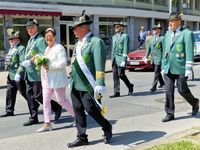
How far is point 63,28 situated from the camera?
2348 centimetres

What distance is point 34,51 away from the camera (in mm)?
6898

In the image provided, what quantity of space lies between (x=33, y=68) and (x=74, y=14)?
17.1 m

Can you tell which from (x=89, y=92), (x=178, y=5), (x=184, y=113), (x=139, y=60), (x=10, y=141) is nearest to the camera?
(x=89, y=92)

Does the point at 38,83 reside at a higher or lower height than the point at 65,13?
lower

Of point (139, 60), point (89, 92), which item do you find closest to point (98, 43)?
point (89, 92)

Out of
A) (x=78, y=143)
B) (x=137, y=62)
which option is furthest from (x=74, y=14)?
(x=78, y=143)

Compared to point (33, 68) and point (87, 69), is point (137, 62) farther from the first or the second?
point (87, 69)

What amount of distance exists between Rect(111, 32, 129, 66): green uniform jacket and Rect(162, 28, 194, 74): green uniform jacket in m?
2.91

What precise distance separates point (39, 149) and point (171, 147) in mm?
1881

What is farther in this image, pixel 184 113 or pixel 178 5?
pixel 178 5

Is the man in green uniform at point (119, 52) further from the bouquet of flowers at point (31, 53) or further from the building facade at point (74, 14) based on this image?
the building facade at point (74, 14)

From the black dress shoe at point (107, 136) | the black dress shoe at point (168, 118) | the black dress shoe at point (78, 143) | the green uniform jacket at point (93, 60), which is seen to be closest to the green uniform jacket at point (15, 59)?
the green uniform jacket at point (93, 60)

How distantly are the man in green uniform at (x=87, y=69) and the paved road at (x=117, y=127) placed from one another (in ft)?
1.41

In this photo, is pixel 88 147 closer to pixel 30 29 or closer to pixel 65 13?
pixel 30 29
